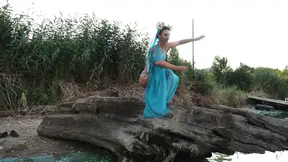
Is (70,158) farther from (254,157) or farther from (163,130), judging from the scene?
(254,157)

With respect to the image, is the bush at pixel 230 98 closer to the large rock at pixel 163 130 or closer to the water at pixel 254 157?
the large rock at pixel 163 130

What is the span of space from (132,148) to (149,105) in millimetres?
883

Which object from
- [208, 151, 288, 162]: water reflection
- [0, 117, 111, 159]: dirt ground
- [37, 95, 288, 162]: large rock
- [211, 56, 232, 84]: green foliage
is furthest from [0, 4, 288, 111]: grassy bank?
[211, 56, 232, 84]: green foliage

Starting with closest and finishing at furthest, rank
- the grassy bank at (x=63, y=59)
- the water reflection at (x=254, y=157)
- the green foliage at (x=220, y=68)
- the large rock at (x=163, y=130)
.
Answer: the large rock at (x=163, y=130) → the water reflection at (x=254, y=157) → the grassy bank at (x=63, y=59) → the green foliage at (x=220, y=68)

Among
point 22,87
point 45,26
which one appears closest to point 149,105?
point 22,87

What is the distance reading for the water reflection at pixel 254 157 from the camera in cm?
391

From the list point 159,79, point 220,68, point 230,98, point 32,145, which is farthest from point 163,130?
point 220,68

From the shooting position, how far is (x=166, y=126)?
388 centimetres

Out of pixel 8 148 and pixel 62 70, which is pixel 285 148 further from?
pixel 62 70

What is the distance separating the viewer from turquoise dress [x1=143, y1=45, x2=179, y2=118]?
4.14m

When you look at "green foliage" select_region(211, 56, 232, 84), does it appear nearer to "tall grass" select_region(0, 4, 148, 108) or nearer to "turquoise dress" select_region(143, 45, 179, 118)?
"tall grass" select_region(0, 4, 148, 108)

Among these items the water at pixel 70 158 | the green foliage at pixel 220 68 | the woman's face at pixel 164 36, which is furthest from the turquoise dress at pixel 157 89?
the green foliage at pixel 220 68

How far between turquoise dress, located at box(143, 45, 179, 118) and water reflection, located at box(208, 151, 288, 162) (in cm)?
96

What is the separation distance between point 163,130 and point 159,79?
0.82 meters
